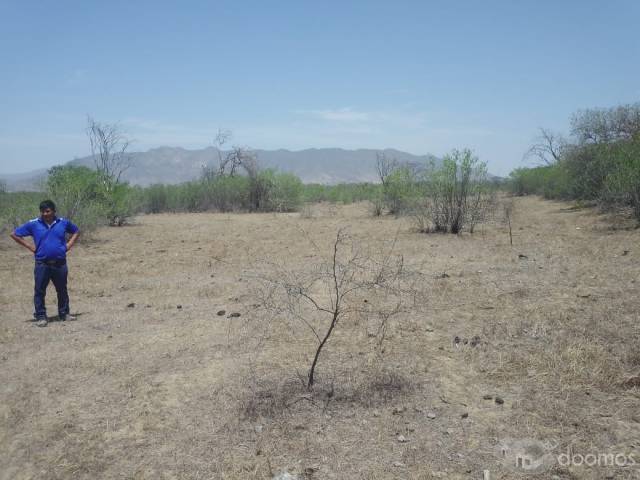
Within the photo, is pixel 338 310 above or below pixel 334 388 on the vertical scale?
above

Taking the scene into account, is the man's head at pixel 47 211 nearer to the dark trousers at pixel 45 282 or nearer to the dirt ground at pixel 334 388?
the dark trousers at pixel 45 282

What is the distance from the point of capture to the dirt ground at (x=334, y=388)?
10.4 feet

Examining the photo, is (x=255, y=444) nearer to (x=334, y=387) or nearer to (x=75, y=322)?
(x=334, y=387)

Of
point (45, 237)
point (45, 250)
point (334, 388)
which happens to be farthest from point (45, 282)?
point (334, 388)

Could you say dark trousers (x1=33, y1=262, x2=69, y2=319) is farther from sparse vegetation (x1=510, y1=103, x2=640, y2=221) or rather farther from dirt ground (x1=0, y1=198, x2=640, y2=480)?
sparse vegetation (x1=510, y1=103, x2=640, y2=221)

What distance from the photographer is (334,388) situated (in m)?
4.15

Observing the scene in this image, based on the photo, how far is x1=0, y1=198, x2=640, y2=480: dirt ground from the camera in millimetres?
3174

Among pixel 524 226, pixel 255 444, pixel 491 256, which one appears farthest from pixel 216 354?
pixel 524 226

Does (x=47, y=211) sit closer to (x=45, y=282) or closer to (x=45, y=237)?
(x=45, y=237)

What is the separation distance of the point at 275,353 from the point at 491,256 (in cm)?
690

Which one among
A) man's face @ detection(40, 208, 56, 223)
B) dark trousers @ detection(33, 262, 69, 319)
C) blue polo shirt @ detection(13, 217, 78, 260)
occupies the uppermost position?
man's face @ detection(40, 208, 56, 223)

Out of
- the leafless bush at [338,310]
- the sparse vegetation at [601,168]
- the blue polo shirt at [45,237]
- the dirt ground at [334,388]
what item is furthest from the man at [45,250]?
the sparse vegetation at [601,168]

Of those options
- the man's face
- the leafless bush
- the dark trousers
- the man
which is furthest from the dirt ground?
the man's face

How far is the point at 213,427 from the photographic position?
11.8 feet
